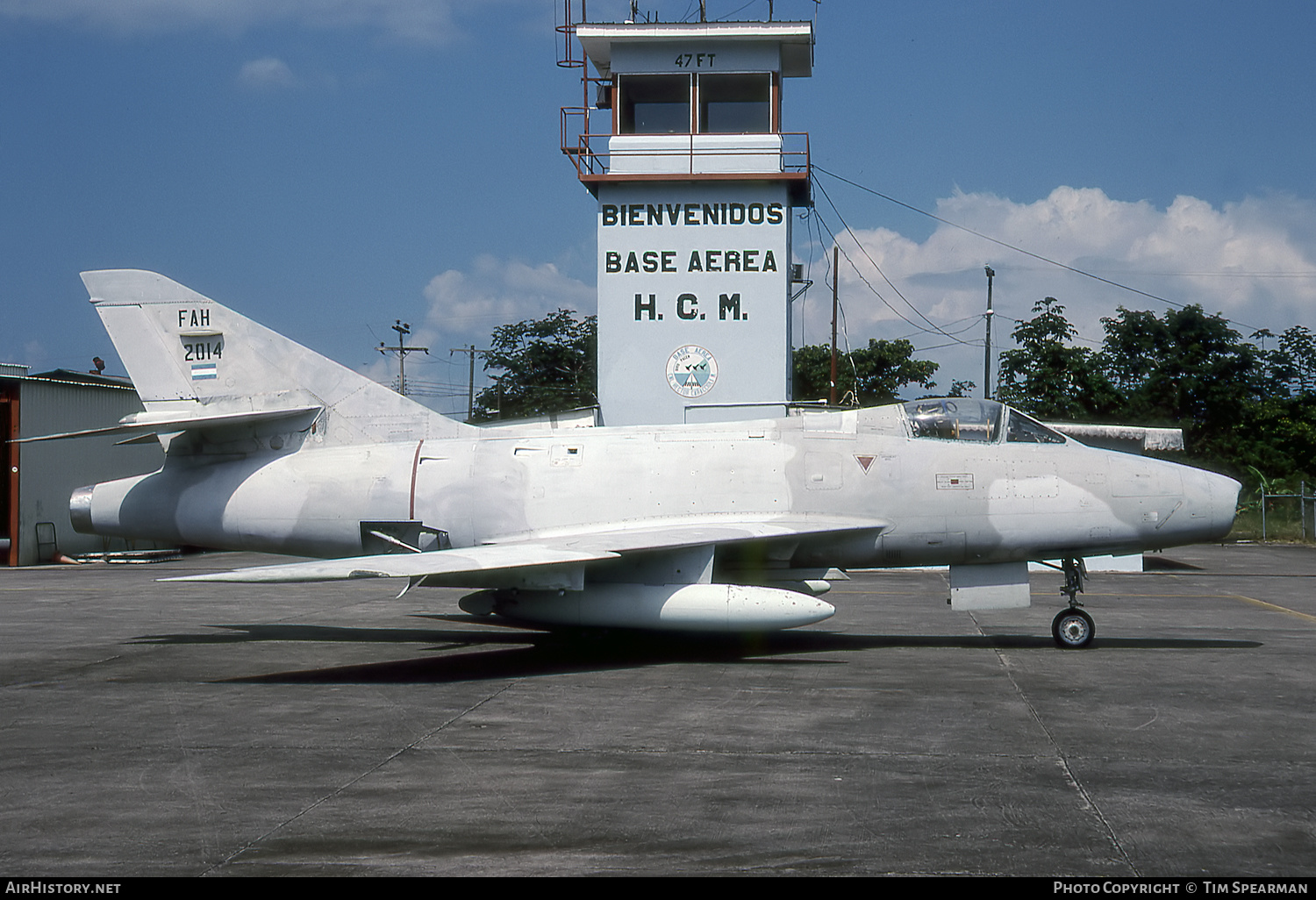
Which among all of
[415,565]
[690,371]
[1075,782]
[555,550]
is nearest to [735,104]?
[690,371]

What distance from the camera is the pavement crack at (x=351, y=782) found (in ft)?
17.6

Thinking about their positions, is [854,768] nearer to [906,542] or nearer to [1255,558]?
[906,542]

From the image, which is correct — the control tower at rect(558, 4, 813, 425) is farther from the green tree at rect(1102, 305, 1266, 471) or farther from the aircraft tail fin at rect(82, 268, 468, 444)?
the green tree at rect(1102, 305, 1266, 471)

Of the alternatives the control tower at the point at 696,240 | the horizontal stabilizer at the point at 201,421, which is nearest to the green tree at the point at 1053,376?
the control tower at the point at 696,240

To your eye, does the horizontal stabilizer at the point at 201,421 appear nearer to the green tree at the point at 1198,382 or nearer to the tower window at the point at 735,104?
the tower window at the point at 735,104

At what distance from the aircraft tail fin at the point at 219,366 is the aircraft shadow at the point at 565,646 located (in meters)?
2.78

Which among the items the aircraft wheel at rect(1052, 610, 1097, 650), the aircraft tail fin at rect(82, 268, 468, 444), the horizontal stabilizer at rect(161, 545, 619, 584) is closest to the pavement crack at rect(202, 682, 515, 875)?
the horizontal stabilizer at rect(161, 545, 619, 584)

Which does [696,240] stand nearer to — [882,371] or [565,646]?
[565,646]

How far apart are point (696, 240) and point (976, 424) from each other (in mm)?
15997

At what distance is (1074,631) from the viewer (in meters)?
12.5

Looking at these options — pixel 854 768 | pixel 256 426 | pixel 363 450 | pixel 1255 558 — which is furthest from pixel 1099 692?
pixel 1255 558

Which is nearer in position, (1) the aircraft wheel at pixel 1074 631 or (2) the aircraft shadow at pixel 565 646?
(2) the aircraft shadow at pixel 565 646

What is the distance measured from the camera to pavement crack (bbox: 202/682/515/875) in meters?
5.35

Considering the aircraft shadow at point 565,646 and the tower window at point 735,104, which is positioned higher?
the tower window at point 735,104
